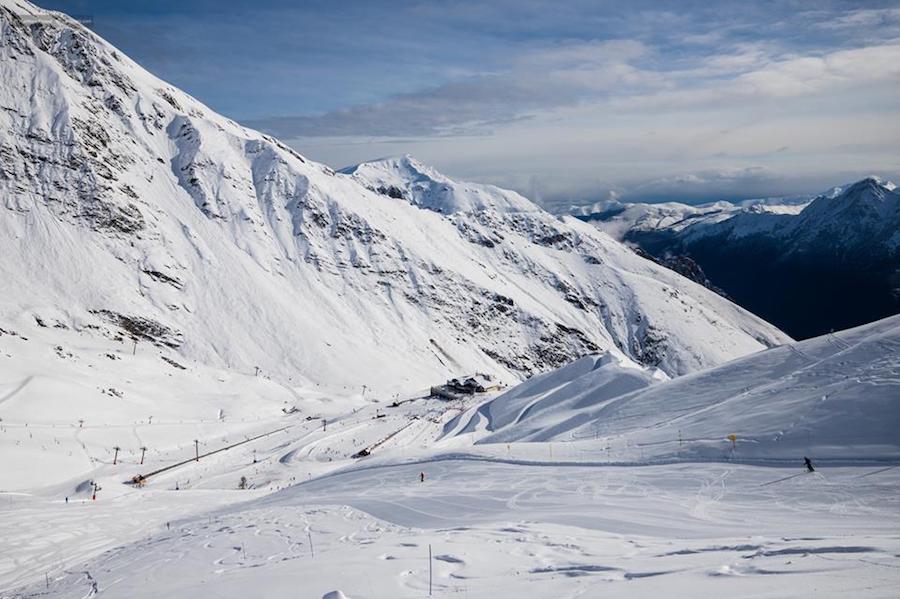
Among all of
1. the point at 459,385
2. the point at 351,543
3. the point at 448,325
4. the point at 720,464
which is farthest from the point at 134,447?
the point at 448,325

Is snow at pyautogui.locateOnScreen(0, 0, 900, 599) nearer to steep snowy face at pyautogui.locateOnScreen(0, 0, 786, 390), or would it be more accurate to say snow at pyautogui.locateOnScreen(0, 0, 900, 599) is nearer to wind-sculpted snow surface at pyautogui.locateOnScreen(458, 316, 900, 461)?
wind-sculpted snow surface at pyautogui.locateOnScreen(458, 316, 900, 461)

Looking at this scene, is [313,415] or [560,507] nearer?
[560,507]

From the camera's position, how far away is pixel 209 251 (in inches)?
4550

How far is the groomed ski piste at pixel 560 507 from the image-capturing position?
9945mm

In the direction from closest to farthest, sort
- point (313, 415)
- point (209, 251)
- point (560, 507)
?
point (560, 507), point (313, 415), point (209, 251)

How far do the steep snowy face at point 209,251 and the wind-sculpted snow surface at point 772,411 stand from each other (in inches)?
2832

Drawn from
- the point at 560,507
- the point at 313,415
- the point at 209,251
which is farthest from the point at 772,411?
the point at 209,251

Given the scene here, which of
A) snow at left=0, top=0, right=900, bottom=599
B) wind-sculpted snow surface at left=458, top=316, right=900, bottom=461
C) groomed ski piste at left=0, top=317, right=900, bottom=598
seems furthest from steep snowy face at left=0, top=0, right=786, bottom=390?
wind-sculpted snow surface at left=458, top=316, right=900, bottom=461

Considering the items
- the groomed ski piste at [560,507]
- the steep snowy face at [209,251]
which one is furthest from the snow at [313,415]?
the steep snowy face at [209,251]

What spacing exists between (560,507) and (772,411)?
11386mm

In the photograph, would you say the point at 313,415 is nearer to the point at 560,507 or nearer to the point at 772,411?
the point at 772,411

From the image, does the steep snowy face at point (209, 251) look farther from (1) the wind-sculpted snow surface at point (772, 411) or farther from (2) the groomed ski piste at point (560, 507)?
(1) the wind-sculpted snow surface at point (772, 411)

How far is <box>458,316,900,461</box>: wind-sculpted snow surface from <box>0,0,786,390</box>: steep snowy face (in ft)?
236

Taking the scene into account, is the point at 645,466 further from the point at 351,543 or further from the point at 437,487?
the point at 351,543
